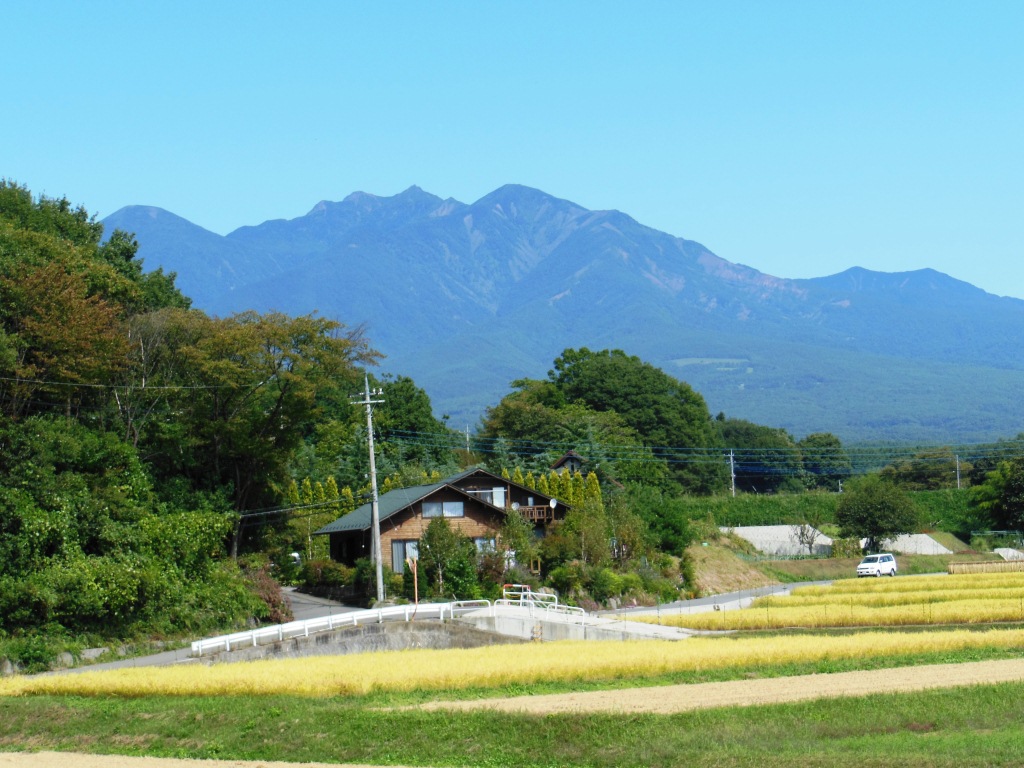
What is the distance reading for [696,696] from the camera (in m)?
24.1

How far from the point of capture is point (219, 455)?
50.6 meters

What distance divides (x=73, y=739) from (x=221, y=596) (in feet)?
60.3

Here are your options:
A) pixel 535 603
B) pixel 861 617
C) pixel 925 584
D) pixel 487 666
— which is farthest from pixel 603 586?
pixel 487 666

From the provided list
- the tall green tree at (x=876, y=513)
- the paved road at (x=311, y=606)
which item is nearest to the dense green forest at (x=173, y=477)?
the paved road at (x=311, y=606)

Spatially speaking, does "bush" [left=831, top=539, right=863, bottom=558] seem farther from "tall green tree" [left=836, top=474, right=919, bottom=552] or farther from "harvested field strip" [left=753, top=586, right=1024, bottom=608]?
"harvested field strip" [left=753, top=586, right=1024, bottom=608]

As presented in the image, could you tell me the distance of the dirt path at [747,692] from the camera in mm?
23031

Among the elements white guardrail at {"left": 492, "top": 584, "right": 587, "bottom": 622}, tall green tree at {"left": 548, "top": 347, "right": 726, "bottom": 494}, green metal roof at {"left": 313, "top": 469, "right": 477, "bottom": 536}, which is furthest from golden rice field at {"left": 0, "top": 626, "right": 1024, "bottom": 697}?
tall green tree at {"left": 548, "top": 347, "right": 726, "bottom": 494}

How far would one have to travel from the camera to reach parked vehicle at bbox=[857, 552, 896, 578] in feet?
206

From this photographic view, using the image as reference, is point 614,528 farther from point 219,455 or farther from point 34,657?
point 34,657

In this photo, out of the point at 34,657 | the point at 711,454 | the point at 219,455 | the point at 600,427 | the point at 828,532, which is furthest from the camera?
the point at 711,454

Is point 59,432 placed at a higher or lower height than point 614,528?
higher

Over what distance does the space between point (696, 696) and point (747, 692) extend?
108 cm

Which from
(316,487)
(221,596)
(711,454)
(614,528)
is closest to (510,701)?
(221,596)

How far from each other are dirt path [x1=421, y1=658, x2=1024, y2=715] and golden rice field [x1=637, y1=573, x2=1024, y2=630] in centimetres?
1172
